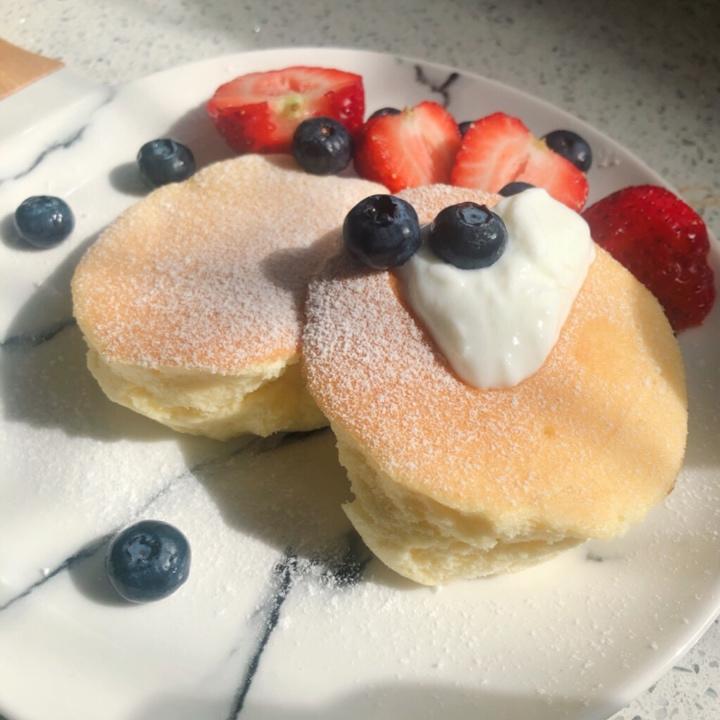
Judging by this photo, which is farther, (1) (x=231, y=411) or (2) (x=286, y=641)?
(1) (x=231, y=411)

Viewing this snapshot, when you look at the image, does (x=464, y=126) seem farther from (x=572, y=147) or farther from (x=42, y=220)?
(x=42, y=220)

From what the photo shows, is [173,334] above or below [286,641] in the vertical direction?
above

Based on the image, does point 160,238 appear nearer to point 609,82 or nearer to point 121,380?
point 121,380

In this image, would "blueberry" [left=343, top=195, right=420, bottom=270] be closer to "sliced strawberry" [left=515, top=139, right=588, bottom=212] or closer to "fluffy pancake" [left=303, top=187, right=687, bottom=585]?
"fluffy pancake" [left=303, top=187, right=687, bottom=585]

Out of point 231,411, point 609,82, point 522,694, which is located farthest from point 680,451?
point 609,82

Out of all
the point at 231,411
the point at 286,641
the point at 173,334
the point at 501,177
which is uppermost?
the point at 501,177

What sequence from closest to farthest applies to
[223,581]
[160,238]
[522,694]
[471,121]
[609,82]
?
[522,694]
[223,581]
[160,238]
[471,121]
[609,82]

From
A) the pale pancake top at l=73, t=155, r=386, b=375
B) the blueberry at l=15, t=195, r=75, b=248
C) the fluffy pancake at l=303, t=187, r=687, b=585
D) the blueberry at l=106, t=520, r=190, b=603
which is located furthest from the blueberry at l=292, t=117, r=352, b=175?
the blueberry at l=106, t=520, r=190, b=603

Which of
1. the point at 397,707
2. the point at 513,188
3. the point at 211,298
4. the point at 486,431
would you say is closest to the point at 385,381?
the point at 486,431
